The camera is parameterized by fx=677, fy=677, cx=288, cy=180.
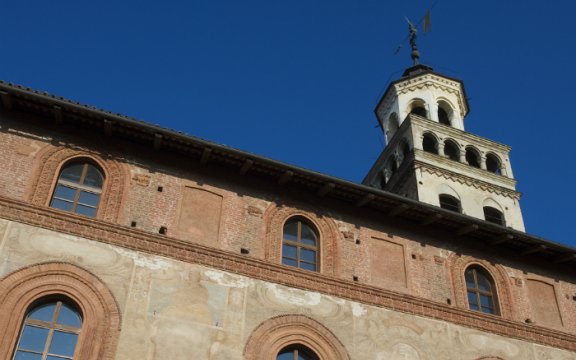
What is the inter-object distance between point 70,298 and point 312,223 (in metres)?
5.43

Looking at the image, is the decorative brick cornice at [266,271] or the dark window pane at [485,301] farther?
the dark window pane at [485,301]

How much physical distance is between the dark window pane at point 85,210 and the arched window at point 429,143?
17.6 meters

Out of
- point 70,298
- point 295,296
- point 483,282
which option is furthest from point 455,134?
point 70,298

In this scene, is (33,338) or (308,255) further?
(308,255)

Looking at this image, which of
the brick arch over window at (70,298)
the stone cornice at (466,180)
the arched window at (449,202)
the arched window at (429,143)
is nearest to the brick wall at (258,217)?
the brick arch over window at (70,298)

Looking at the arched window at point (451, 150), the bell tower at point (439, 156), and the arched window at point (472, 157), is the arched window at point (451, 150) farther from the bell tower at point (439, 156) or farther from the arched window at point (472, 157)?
the arched window at point (472, 157)

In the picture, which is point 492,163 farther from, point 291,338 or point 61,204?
point 61,204

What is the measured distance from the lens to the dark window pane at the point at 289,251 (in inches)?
553

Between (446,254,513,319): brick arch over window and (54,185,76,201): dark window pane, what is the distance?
8301 mm

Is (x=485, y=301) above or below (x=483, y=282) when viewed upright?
below

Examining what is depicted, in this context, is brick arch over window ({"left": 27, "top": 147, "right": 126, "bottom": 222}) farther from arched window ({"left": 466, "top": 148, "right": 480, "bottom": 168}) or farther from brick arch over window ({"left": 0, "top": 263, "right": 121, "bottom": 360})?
arched window ({"left": 466, "top": 148, "right": 480, "bottom": 168})

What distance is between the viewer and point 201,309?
12320 millimetres

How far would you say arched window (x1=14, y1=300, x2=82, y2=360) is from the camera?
35.6 ft

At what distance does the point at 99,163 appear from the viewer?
13.5 metres
